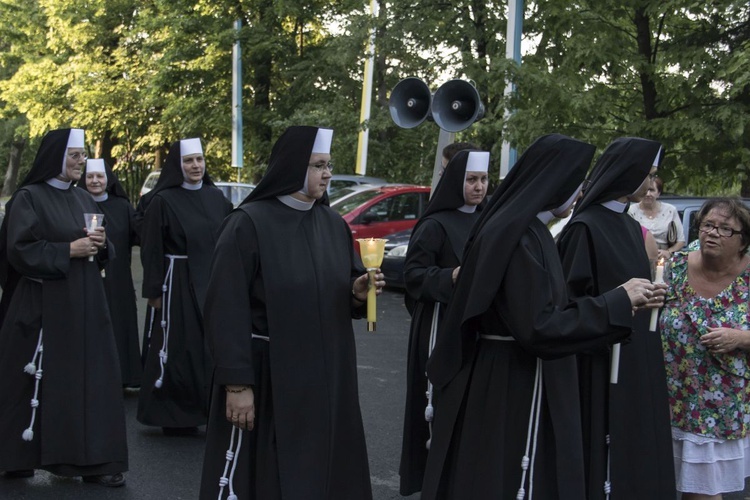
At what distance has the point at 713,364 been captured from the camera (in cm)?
527

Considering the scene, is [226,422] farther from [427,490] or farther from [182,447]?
[182,447]

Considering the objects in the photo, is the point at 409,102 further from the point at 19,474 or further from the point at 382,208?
the point at 19,474

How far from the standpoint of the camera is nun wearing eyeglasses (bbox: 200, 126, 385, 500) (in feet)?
14.5

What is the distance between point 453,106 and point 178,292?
6.40 meters

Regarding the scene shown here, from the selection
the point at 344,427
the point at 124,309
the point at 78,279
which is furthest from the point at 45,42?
the point at 344,427

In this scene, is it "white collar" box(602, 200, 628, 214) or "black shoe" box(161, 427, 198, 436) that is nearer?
"white collar" box(602, 200, 628, 214)

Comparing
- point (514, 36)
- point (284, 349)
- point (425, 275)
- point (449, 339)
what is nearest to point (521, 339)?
point (449, 339)

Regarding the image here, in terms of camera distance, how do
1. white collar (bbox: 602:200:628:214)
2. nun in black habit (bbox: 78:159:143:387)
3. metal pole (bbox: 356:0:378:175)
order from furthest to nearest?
1. metal pole (bbox: 356:0:378:175)
2. nun in black habit (bbox: 78:159:143:387)
3. white collar (bbox: 602:200:628:214)

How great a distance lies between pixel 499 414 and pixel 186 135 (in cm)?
2539

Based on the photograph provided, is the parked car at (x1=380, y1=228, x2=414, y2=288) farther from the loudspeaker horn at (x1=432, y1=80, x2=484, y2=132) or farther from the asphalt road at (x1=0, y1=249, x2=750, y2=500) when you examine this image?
the asphalt road at (x1=0, y1=249, x2=750, y2=500)

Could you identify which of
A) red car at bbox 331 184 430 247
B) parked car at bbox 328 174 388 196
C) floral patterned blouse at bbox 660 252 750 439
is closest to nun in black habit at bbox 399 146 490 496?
floral patterned blouse at bbox 660 252 750 439

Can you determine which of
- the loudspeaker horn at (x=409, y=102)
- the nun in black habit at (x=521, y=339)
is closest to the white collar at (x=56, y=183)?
the nun in black habit at (x=521, y=339)

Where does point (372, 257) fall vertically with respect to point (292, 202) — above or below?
below

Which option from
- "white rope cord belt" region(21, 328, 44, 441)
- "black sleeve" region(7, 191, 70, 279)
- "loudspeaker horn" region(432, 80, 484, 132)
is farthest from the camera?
"loudspeaker horn" region(432, 80, 484, 132)
